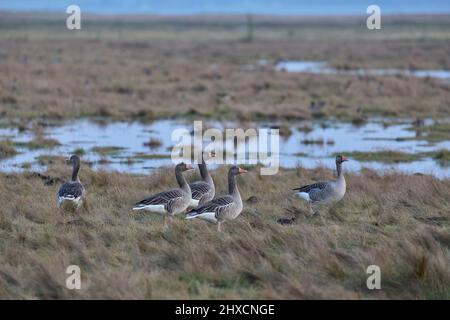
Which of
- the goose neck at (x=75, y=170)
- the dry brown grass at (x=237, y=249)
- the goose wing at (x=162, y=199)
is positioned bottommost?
the dry brown grass at (x=237, y=249)

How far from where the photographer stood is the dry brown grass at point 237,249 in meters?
9.27

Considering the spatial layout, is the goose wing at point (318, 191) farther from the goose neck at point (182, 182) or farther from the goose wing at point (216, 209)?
the goose neck at point (182, 182)

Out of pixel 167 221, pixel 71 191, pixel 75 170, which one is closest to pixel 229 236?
pixel 167 221

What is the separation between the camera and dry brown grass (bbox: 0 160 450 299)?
30.4 feet

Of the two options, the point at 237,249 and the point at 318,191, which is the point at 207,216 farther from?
the point at 318,191

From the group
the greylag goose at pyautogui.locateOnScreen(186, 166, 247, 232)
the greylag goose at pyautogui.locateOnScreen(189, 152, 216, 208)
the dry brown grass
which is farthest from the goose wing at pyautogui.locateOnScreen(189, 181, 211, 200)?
the greylag goose at pyautogui.locateOnScreen(186, 166, 247, 232)

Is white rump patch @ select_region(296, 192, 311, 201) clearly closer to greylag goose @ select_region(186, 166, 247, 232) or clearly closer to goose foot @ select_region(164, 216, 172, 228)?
greylag goose @ select_region(186, 166, 247, 232)

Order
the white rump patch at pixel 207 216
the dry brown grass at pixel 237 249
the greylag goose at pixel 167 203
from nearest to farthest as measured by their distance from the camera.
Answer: the dry brown grass at pixel 237 249, the white rump patch at pixel 207 216, the greylag goose at pixel 167 203

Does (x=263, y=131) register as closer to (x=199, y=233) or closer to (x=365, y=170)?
(x=365, y=170)

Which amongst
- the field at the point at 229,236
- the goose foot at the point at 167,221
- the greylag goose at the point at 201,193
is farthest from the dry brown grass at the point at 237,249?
the greylag goose at the point at 201,193

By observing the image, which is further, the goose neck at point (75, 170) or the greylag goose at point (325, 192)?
the goose neck at point (75, 170)

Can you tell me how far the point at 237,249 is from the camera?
10.6 metres

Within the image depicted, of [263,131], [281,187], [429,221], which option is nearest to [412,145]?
[263,131]

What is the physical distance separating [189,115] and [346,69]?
26109 mm
